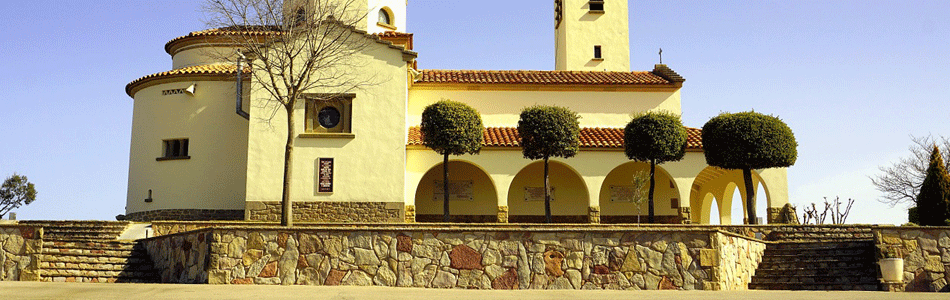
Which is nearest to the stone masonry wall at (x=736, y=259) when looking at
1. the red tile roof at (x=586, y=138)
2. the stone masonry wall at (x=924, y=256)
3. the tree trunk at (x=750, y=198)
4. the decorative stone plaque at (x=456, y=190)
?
the stone masonry wall at (x=924, y=256)

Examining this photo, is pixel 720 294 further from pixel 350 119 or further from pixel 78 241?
pixel 350 119

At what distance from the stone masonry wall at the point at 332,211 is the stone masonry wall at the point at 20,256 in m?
9.98

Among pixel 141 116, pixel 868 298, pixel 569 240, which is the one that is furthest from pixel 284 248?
pixel 141 116

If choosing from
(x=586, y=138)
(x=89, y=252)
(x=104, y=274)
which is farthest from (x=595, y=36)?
(x=104, y=274)

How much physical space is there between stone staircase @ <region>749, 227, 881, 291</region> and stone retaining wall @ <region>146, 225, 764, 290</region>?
3319mm

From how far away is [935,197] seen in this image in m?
22.7

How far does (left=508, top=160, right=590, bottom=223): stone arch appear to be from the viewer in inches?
1232

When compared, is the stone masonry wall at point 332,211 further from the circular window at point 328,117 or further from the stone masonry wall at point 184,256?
the stone masonry wall at point 184,256

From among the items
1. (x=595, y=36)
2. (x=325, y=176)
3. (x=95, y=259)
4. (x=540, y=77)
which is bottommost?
(x=95, y=259)

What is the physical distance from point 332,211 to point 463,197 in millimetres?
5371

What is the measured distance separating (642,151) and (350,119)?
29.4 ft

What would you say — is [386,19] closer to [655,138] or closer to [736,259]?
[655,138]

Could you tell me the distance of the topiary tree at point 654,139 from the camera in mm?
26781

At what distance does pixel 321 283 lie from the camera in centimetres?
1614
